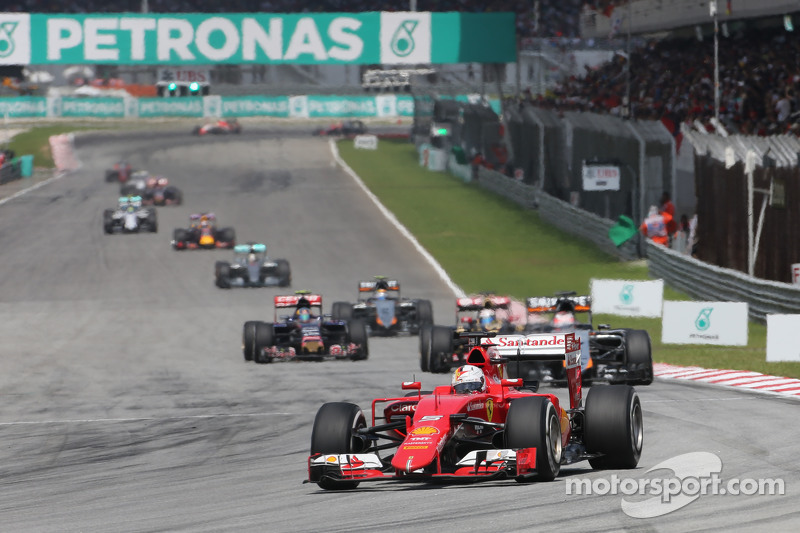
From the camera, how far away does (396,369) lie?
2264 cm

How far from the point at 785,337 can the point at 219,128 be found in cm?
6744

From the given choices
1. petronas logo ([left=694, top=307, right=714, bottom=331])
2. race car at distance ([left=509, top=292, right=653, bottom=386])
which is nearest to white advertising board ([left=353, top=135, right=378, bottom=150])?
petronas logo ([left=694, top=307, right=714, bottom=331])

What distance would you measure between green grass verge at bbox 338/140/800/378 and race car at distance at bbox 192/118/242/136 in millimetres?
25097

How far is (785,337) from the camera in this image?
69.5 feet

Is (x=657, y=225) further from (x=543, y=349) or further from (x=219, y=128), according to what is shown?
(x=219, y=128)

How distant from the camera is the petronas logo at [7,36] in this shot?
188 feet

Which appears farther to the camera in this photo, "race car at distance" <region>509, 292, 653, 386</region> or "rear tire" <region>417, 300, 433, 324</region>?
"rear tire" <region>417, 300, 433, 324</region>

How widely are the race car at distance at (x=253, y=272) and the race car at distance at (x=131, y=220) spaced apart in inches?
444

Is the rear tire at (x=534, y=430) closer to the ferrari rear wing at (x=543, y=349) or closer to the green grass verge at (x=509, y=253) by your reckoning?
the ferrari rear wing at (x=543, y=349)

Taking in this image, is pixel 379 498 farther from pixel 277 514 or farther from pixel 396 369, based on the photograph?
pixel 396 369

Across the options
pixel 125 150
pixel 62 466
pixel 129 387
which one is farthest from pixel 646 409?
pixel 125 150

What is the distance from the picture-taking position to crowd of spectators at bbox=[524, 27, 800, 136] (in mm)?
34656

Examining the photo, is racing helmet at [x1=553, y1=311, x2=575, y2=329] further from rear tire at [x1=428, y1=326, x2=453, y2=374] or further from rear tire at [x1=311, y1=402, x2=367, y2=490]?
rear tire at [x1=311, y1=402, x2=367, y2=490]

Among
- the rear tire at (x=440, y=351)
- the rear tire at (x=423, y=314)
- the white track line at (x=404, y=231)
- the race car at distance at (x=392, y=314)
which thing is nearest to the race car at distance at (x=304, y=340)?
the rear tire at (x=440, y=351)
